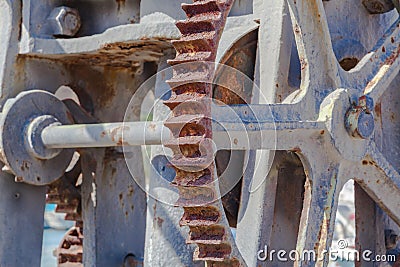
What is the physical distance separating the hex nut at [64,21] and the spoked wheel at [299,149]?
106 cm

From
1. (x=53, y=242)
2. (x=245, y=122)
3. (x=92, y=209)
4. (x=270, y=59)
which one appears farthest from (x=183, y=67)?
(x=53, y=242)

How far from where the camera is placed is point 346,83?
2.79m

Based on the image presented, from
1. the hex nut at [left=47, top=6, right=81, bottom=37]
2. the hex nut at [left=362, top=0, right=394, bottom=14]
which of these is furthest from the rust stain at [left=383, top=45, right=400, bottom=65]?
the hex nut at [left=47, top=6, right=81, bottom=37]

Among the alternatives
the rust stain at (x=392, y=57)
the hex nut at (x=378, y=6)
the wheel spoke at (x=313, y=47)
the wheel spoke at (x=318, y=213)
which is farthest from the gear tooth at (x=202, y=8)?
the hex nut at (x=378, y=6)

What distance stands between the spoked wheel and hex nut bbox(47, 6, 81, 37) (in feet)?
3.49

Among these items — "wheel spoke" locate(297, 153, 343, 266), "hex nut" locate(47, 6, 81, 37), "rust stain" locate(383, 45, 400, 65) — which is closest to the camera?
"wheel spoke" locate(297, 153, 343, 266)

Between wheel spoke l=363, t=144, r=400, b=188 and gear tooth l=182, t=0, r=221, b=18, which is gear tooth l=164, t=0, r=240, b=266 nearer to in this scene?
gear tooth l=182, t=0, r=221, b=18

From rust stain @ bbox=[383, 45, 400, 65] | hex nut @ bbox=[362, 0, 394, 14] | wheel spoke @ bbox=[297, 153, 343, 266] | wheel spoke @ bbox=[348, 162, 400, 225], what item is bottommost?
wheel spoke @ bbox=[297, 153, 343, 266]

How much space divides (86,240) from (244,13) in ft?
4.43

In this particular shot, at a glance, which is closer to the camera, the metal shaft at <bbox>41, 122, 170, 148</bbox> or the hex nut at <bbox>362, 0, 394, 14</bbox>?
the metal shaft at <bbox>41, 122, 170, 148</bbox>

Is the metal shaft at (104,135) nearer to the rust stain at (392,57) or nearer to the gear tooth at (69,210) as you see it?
the gear tooth at (69,210)

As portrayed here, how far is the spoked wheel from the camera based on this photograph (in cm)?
226

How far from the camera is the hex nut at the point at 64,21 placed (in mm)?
3465

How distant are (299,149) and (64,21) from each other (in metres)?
1.32
